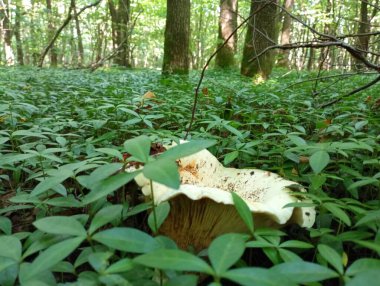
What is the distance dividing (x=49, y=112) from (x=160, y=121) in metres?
1.15

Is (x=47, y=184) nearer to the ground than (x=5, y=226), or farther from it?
farther from it

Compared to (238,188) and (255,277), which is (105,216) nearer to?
(255,277)

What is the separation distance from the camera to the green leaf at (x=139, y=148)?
3.13ft

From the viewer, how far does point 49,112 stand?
11.2 feet

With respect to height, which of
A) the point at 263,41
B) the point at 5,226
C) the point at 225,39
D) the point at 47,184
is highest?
the point at 225,39

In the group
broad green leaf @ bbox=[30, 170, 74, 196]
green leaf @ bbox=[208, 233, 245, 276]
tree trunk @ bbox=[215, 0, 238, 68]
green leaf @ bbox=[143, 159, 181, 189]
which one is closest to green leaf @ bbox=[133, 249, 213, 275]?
green leaf @ bbox=[208, 233, 245, 276]

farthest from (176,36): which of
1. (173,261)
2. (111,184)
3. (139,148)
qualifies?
(173,261)

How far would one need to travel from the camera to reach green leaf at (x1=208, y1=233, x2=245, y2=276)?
750mm

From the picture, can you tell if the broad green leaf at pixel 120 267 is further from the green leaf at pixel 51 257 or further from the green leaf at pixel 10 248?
the green leaf at pixel 10 248

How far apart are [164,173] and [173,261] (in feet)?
0.68

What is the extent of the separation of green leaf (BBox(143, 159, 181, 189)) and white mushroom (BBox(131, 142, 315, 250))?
275mm

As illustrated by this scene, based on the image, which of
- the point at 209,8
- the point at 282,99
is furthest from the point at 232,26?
the point at 282,99

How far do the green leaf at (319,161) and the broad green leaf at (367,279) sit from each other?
610 mm

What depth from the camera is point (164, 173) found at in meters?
0.82
